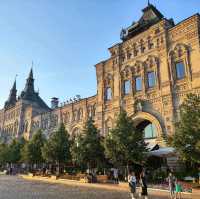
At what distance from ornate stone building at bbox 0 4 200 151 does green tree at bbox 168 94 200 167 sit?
643cm

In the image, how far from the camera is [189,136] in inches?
666

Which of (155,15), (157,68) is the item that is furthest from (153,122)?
(155,15)

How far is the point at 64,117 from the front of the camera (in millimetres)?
46375

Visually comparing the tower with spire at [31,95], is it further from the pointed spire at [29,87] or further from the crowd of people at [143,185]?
the crowd of people at [143,185]

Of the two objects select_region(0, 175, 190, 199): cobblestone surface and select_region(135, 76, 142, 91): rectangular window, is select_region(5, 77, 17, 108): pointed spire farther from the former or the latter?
select_region(0, 175, 190, 199): cobblestone surface

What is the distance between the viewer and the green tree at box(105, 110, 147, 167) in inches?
867

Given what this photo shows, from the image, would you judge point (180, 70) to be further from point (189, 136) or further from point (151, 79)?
point (189, 136)

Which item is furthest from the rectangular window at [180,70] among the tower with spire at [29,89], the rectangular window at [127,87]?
the tower with spire at [29,89]

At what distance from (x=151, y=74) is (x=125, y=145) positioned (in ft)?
35.4

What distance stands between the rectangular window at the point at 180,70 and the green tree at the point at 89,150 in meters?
11.7

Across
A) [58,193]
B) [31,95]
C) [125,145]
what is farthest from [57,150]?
[31,95]

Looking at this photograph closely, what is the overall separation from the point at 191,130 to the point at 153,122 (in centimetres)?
Answer: 969

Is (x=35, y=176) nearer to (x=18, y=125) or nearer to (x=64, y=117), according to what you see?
(x=64, y=117)

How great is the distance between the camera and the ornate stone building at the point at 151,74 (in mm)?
25219
